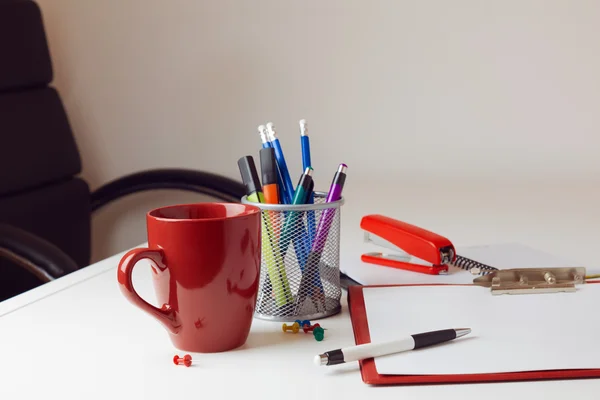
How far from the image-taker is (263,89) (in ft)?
5.68

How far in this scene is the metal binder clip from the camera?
72cm

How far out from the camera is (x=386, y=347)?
1.83 feet

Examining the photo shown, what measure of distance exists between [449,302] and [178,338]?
0.88ft

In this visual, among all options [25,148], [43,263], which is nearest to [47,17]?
A: [25,148]

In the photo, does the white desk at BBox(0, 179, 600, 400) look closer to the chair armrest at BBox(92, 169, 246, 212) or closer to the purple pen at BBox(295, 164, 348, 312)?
the purple pen at BBox(295, 164, 348, 312)

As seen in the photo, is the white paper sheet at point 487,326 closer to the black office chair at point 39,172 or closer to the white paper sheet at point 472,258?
the white paper sheet at point 472,258

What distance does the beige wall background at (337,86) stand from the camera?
1610 millimetres

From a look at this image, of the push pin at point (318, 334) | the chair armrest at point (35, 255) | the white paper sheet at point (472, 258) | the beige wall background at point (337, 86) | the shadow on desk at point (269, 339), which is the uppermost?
the beige wall background at point (337, 86)

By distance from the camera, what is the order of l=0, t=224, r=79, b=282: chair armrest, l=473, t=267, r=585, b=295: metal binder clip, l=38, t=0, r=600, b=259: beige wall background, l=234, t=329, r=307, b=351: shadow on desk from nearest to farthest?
1. l=234, t=329, r=307, b=351: shadow on desk
2. l=473, t=267, r=585, b=295: metal binder clip
3. l=0, t=224, r=79, b=282: chair armrest
4. l=38, t=0, r=600, b=259: beige wall background

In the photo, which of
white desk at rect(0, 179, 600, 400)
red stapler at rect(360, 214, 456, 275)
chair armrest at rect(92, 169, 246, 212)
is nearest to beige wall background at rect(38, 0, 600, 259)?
chair armrest at rect(92, 169, 246, 212)

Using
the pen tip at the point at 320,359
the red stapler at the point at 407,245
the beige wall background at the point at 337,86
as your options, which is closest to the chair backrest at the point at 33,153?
the beige wall background at the point at 337,86

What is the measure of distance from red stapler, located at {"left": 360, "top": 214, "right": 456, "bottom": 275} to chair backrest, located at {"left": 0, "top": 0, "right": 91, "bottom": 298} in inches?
Result: 33.7

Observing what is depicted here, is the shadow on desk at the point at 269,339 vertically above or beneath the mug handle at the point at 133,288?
beneath

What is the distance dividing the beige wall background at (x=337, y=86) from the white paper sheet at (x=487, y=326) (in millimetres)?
968
